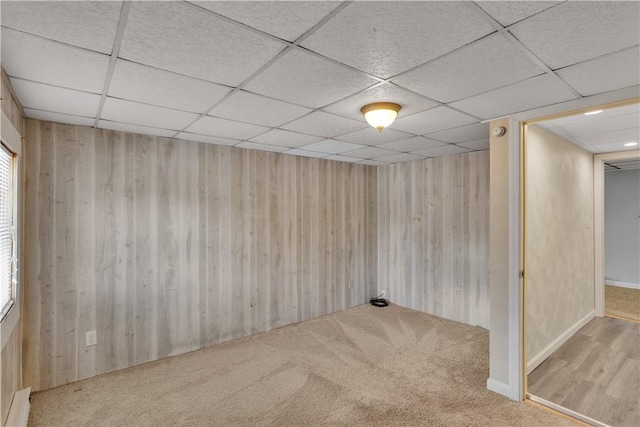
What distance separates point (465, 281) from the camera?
4254 mm

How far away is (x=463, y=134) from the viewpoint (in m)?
3.16

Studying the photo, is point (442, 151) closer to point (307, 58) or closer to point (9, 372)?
point (307, 58)

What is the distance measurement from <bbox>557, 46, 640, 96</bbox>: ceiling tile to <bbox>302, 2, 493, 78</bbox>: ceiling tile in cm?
75

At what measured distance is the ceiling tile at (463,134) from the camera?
2926 mm

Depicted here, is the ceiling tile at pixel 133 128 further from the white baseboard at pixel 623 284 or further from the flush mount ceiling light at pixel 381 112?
the white baseboard at pixel 623 284

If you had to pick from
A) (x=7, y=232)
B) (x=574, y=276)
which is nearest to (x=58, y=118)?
(x=7, y=232)

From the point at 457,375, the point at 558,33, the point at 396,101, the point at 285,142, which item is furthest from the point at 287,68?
the point at 457,375

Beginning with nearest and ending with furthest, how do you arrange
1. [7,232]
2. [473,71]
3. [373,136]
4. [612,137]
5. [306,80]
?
[473,71], [306,80], [7,232], [373,136], [612,137]

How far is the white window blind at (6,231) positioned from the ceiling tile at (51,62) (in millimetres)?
510

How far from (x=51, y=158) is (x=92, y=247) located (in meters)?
0.82

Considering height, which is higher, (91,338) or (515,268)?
(515,268)

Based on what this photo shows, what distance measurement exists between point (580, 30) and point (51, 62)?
2454 millimetres

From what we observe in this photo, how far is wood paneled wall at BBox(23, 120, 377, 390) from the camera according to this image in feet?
8.91

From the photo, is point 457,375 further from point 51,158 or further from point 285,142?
point 51,158
